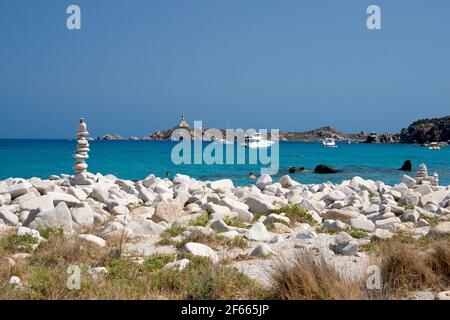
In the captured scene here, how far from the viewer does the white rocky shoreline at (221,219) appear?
324 inches

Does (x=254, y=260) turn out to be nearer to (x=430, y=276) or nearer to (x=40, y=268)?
(x=430, y=276)

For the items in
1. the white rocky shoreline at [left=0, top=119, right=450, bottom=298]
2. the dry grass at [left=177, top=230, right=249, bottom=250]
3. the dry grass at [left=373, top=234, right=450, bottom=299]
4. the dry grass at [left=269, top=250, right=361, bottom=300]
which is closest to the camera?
the dry grass at [left=269, top=250, right=361, bottom=300]

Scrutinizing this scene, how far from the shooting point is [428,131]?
15175cm

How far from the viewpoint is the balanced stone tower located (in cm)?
1611

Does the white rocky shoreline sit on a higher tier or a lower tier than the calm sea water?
higher

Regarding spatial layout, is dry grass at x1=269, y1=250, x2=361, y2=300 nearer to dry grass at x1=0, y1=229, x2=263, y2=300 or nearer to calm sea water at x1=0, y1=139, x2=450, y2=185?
dry grass at x1=0, y1=229, x2=263, y2=300

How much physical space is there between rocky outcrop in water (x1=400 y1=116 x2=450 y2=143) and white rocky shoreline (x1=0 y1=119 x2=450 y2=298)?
138692 mm

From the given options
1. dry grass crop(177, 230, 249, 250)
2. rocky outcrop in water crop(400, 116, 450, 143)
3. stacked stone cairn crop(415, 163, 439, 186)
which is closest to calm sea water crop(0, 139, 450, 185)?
stacked stone cairn crop(415, 163, 439, 186)

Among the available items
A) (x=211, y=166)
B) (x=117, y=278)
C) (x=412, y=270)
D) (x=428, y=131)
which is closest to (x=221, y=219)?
(x=117, y=278)

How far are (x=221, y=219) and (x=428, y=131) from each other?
505 feet

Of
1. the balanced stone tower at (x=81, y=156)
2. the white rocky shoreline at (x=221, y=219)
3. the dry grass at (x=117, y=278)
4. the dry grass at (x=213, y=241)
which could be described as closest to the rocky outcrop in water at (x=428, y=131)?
the white rocky shoreline at (x=221, y=219)
